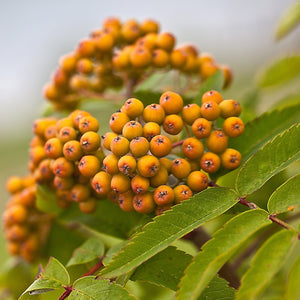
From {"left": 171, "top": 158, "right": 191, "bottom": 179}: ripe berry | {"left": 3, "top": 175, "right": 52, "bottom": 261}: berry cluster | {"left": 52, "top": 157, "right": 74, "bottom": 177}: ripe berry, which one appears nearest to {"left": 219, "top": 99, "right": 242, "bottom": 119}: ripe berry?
{"left": 171, "top": 158, "right": 191, "bottom": 179}: ripe berry

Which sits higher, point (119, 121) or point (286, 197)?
point (119, 121)

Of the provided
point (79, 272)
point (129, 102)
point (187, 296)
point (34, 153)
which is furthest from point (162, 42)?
point (187, 296)

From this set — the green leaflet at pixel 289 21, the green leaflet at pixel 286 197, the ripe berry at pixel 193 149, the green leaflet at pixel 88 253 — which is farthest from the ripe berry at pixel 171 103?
the green leaflet at pixel 289 21

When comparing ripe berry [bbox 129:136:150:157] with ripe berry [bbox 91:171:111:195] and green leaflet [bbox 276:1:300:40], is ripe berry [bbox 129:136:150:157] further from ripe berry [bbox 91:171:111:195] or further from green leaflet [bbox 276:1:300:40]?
green leaflet [bbox 276:1:300:40]

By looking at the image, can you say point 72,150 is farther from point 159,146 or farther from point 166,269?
point 166,269

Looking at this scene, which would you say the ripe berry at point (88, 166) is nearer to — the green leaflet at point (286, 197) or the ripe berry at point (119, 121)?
the ripe berry at point (119, 121)

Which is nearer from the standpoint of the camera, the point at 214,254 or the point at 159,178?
the point at 214,254

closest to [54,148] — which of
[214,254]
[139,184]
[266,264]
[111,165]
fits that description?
[111,165]
